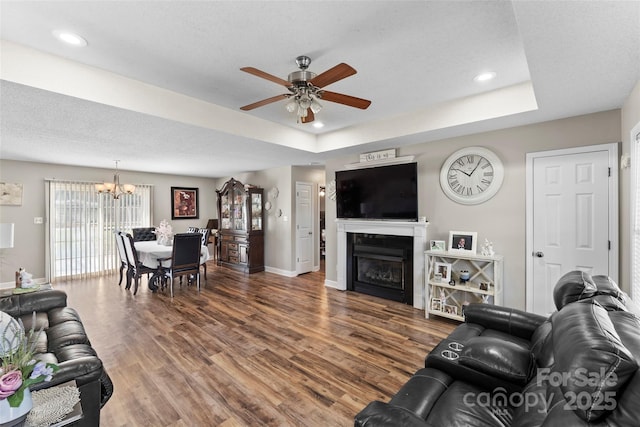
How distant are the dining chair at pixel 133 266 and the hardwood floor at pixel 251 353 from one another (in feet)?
0.93

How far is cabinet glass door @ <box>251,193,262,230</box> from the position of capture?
642cm

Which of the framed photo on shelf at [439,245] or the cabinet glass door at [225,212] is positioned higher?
the cabinet glass door at [225,212]

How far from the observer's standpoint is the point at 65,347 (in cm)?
186

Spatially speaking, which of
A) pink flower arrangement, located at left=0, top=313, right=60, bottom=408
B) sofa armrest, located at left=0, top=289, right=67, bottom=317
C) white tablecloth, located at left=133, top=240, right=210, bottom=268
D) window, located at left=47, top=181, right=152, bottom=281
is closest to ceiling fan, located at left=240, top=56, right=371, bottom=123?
pink flower arrangement, located at left=0, top=313, right=60, bottom=408

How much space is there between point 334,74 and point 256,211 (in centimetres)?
500

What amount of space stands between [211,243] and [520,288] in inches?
294

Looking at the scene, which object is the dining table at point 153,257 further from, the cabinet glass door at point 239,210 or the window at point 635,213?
the window at point 635,213

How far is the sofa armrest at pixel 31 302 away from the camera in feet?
7.82

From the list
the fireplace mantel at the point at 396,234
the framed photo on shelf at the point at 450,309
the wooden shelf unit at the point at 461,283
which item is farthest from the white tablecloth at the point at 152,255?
the framed photo on shelf at the point at 450,309

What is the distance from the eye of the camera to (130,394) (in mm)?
2135

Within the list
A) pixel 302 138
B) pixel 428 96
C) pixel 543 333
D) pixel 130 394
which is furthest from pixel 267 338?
pixel 428 96

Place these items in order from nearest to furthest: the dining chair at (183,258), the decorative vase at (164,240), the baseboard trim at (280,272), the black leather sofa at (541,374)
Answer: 1. the black leather sofa at (541,374)
2. the dining chair at (183,258)
3. the decorative vase at (164,240)
4. the baseboard trim at (280,272)

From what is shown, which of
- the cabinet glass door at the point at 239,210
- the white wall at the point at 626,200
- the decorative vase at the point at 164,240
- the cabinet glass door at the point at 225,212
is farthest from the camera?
the cabinet glass door at the point at 225,212

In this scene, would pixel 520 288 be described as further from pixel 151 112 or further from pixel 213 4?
pixel 151 112
